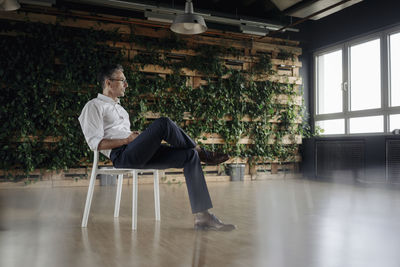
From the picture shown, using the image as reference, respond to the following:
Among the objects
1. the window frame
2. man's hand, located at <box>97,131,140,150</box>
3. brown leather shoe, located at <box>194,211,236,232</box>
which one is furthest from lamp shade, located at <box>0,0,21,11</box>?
the window frame

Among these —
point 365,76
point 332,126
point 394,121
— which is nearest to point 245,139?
point 332,126

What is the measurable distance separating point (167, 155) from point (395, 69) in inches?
172

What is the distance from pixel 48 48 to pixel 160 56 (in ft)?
5.42

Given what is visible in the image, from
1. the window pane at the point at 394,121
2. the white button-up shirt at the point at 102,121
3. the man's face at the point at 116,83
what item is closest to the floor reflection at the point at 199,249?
the white button-up shirt at the point at 102,121

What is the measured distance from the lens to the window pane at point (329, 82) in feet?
20.5

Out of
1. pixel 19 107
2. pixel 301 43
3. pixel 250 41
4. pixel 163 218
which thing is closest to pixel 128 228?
pixel 163 218

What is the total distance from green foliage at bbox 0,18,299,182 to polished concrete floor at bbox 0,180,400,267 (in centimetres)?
113

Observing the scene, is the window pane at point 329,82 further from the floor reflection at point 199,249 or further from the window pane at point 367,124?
the floor reflection at point 199,249

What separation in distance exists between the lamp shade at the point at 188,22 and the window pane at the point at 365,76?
3012 mm

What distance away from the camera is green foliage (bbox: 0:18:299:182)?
15.5 ft

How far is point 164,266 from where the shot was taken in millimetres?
1649

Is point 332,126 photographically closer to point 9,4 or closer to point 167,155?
point 167,155

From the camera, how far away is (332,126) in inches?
250

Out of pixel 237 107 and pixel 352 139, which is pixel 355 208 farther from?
pixel 237 107
